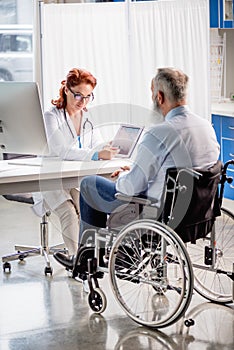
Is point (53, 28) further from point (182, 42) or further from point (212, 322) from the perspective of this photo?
point (212, 322)

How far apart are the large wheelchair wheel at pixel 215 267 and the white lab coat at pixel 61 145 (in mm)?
853

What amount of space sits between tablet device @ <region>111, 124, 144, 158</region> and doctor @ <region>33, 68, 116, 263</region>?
0.22 metres

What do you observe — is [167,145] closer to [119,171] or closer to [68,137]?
[119,171]

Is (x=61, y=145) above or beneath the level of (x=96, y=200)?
above

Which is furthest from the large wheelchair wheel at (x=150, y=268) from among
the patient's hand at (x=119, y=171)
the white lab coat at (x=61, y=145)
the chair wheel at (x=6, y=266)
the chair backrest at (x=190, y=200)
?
the chair wheel at (x=6, y=266)

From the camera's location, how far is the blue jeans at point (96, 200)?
3.83m

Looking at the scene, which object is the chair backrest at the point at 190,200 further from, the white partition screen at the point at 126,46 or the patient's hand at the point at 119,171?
the white partition screen at the point at 126,46

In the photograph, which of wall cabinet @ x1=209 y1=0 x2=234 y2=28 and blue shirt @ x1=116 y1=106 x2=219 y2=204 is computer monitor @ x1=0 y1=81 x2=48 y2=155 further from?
wall cabinet @ x1=209 y1=0 x2=234 y2=28

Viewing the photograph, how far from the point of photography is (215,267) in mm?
4484

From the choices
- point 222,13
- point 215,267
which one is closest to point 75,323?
point 215,267

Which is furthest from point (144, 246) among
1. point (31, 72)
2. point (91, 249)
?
point (31, 72)

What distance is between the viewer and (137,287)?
4.20 meters

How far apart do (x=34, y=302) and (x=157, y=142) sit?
3.64 ft

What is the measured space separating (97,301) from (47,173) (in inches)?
28.2
